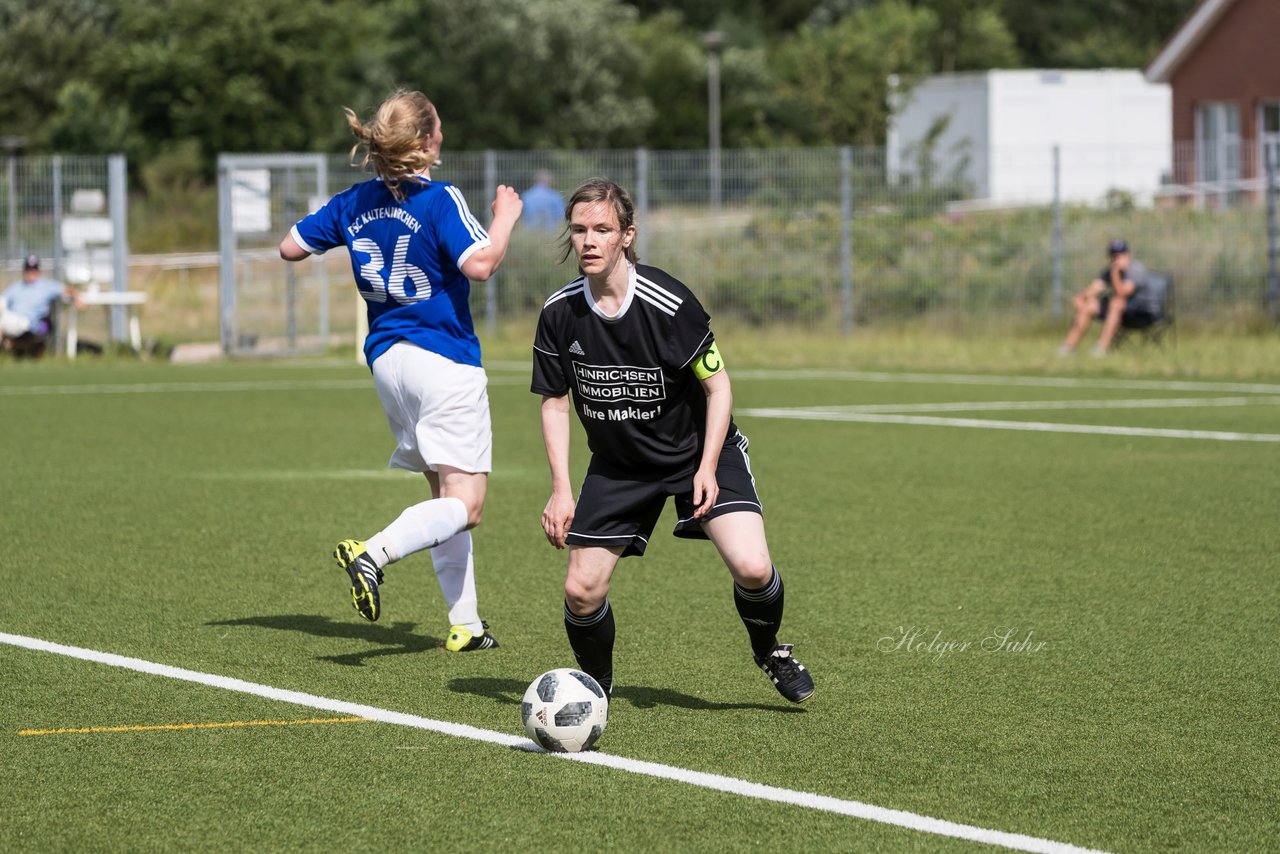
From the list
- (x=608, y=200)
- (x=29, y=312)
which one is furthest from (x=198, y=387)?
(x=608, y=200)

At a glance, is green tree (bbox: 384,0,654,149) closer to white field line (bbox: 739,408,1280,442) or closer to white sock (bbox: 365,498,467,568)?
white field line (bbox: 739,408,1280,442)

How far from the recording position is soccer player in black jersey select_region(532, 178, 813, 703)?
551cm

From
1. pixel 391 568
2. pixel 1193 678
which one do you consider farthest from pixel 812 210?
pixel 1193 678

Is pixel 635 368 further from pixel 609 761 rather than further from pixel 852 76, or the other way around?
pixel 852 76

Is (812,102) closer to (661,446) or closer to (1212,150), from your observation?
(1212,150)

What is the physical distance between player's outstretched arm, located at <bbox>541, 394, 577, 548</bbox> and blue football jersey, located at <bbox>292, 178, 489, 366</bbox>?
36.0 inches

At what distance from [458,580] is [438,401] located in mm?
756

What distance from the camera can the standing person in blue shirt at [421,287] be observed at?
6371mm

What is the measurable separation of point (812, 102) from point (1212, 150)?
78.6ft

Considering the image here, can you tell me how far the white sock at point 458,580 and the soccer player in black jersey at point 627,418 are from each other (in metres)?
1.18

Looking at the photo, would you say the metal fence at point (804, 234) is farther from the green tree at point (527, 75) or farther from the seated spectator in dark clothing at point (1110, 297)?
the green tree at point (527, 75)

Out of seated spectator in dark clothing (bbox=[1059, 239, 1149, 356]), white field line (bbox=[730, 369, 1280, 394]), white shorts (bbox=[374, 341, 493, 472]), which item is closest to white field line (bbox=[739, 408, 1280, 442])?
white field line (bbox=[730, 369, 1280, 394])

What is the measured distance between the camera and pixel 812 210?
Answer: 920 inches

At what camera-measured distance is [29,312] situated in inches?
860
